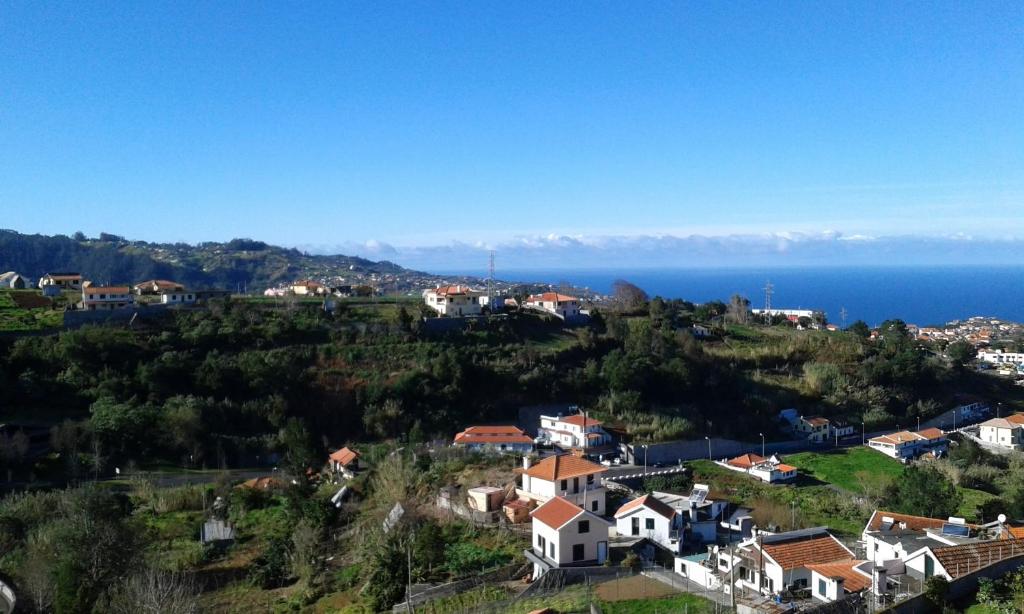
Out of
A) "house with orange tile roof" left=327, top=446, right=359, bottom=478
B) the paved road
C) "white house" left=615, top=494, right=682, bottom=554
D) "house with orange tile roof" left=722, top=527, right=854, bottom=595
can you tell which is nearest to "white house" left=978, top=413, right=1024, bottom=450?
"white house" left=615, top=494, right=682, bottom=554

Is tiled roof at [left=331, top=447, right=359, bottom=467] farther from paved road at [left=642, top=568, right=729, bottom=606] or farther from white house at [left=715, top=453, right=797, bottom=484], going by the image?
white house at [left=715, top=453, right=797, bottom=484]

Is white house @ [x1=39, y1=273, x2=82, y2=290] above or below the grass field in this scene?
above

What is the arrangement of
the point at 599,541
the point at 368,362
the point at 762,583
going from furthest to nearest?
the point at 368,362
the point at 599,541
the point at 762,583

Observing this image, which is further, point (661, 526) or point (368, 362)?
point (368, 362)

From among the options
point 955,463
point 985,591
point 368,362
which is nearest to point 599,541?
point 985,591

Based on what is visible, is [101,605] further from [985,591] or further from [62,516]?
[985,591]

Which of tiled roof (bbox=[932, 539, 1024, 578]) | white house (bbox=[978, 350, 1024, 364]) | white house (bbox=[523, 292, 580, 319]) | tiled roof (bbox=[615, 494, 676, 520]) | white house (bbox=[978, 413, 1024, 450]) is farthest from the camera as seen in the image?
white house (bbox=[978, 350, 1024, 364])
